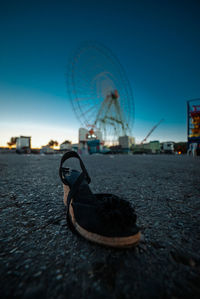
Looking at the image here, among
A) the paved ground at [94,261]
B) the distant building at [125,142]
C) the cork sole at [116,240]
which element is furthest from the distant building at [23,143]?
the cork sole at [116,240]

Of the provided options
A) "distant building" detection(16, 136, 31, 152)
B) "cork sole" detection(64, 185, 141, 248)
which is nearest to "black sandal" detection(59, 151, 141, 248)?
"cork sole" detection(64, 185, 141, 248)

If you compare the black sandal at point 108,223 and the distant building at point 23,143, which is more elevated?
the distant building at point 23,143

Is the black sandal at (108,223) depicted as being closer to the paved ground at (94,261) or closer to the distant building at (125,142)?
the paved ground at (94,261)

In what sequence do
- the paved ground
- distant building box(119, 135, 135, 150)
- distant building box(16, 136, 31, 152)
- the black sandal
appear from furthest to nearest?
distant building box(119, 135, 135, 150) → distant building box(16, 136, 31, 152) → the black sandal → the paved ground

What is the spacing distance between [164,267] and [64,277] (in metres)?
0.24

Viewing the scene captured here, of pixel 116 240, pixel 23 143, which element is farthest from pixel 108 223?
pixel 23 143

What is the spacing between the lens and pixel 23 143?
16.5 metres

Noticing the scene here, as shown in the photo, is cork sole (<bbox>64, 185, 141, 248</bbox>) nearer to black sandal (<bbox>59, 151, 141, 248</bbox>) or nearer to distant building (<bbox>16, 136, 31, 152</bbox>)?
black sandal (<bbox>59, 151, 141, 248</bbox>)

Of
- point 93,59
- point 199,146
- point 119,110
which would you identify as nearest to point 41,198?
point 199,146

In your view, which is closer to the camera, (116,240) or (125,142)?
(116,240)

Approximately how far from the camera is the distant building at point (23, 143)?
53.4 feet

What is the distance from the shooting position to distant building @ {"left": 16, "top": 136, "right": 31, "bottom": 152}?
1628 cm

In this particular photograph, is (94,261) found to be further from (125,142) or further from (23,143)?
(125,142)

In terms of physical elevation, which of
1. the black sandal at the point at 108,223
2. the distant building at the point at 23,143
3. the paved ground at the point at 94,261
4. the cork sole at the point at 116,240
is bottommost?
the paved ground at the point at 94,261
